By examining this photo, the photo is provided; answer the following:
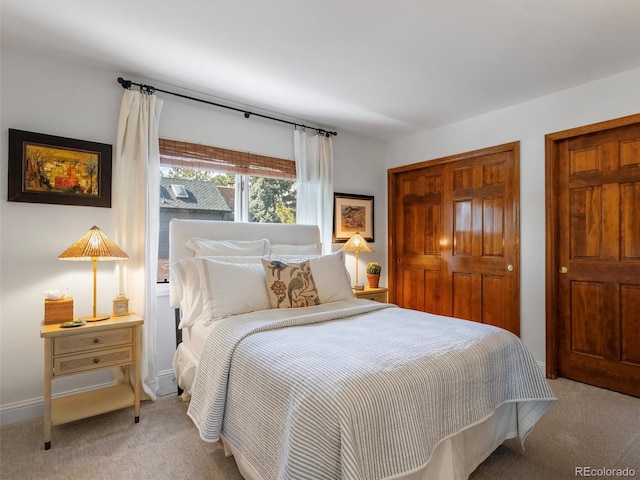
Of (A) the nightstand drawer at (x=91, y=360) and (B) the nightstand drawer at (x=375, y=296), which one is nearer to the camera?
(A) the nightstand drawer at (x=91, y=360)

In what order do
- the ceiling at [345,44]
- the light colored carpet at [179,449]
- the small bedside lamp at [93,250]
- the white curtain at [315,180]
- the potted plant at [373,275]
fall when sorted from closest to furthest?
the light colored carpet at [179,449] < the ceiling at [345,44] < the small bedside lamp at [93,250] < the white curtain at [315,180] < the potted plant at [373,275]

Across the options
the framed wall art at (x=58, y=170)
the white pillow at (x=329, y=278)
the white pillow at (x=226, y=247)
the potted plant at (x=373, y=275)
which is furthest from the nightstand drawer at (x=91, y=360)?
the potted plant at (x=373, y=275)

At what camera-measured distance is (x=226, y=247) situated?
2789 millimetres

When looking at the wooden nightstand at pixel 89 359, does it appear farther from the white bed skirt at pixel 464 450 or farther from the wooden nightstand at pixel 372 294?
the wooden nightstand at pixel 372 294

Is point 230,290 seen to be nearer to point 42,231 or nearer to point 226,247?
point 226,247

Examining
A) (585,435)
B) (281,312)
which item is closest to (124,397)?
(281,312)

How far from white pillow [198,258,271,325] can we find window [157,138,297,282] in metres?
0.90

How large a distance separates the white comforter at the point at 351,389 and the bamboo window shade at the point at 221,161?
1.61m

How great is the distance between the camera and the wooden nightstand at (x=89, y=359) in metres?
2.06

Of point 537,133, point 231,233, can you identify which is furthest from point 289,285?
point 537,133

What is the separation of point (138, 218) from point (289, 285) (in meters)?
1.31

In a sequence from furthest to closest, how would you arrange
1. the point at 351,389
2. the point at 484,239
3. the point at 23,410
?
the point at 484,239 → the point at 23,410 → the point at 351,389

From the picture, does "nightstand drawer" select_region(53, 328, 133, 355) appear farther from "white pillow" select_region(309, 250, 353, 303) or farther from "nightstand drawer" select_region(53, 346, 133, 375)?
"white pillow" select_region(309, 250, 353, 303)

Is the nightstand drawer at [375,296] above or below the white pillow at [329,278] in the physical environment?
below
